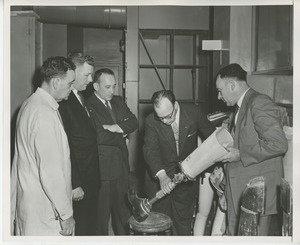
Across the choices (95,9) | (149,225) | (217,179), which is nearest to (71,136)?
(149,225)

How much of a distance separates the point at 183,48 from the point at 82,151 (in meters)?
2.08

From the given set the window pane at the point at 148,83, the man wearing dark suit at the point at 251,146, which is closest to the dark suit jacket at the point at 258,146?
the man wearing dark suit at the point at 251,146

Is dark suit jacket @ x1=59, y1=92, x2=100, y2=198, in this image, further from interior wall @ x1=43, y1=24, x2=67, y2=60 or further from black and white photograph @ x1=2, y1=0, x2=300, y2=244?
interior wall @ x1=43, y1=24, x2=67, y2=60

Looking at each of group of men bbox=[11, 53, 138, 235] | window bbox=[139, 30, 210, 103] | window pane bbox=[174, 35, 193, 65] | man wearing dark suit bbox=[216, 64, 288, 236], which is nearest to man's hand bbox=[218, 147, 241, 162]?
man wearing dark suit bbox=[216, 64, 288, 236]

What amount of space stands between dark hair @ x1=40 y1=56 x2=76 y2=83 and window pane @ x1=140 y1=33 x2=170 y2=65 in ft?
6.39

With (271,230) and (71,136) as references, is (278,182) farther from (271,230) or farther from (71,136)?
(71,136)

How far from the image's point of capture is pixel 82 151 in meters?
1.72

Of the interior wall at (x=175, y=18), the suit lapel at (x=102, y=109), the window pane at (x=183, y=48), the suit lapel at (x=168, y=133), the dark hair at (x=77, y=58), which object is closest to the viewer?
the dark hair at (x=77, y=58)

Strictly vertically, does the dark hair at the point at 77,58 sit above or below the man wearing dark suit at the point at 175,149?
above

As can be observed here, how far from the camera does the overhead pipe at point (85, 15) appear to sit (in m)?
2.63

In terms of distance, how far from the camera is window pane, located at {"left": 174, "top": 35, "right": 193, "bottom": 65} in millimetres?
3461

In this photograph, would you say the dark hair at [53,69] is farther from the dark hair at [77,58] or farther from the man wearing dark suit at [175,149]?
the man wearing dark suit at [175,149]

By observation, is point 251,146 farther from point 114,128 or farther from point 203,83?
point 203,83

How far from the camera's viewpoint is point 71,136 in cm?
166
